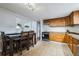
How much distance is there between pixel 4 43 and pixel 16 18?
0.71 m

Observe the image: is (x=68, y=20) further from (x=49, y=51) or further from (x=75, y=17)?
(x=49, y=51)

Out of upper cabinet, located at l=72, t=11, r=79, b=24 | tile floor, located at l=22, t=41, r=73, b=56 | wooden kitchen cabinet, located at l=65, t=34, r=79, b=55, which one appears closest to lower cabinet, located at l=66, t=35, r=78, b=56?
wooden kitchen cabinet, located at l=65, t=34, r=79, b=55

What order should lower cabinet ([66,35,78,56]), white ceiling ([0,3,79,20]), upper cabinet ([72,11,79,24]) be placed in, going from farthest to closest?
1. upper cabinet ([72,11,79,24])
2. lower cabinet ([66,35,78,56])
3. white ceiling ([0,3,79,20])

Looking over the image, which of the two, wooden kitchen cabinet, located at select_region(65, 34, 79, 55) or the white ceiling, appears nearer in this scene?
the white ceiling

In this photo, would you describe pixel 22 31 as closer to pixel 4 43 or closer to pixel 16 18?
pixel 16 18

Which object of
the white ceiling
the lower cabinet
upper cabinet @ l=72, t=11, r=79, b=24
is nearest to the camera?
the white ceiling

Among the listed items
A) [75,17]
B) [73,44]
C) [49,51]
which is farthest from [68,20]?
[49,51]

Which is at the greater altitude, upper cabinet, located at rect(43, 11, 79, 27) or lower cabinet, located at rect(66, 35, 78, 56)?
upper cabinet, located at rect(43, 11, 79, 27)

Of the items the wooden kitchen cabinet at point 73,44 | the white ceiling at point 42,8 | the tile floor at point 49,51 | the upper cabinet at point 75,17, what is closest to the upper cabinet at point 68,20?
the upper cabinet at point 75,17

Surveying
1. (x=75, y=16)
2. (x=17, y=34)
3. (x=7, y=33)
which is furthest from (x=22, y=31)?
(x=75, y=16)

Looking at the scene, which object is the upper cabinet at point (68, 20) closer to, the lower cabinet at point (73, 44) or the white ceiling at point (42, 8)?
the white ceiling at point (42, 8)

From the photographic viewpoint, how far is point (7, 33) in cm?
272

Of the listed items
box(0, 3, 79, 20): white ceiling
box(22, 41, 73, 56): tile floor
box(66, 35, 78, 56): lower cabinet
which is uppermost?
box(0, 3, 79, 20): white ceiling

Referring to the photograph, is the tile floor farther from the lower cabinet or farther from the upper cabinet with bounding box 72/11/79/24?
the upper cabinet with bounding box 72/11/79/24
